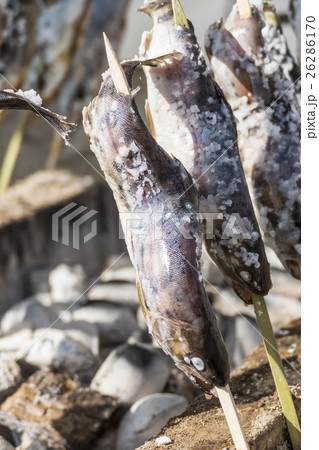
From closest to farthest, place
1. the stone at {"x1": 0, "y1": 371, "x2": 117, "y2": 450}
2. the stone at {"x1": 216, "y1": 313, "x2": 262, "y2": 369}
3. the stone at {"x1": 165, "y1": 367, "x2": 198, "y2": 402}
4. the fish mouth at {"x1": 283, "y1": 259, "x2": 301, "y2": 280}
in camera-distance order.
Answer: the fish mouth at {"x1": 283, "y1": 259, "x2": 301, "y2": 280} < the stone at {"x1": 0, "y1": 371, "x2": 117, "y2": 450} < the stone at {"x1": 165, "y1": 367, "x2": 198, "y2": 402} < the stone at {"x1": 216, "y1": 313, "x2": 262, "y2": 369}

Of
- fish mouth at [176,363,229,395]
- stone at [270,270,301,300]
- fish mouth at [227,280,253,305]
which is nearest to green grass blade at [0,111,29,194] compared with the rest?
stone at [270,270,301,300]

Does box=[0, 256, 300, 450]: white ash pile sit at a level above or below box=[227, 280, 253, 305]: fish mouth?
below

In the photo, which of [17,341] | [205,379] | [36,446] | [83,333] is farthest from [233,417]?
[17,341]

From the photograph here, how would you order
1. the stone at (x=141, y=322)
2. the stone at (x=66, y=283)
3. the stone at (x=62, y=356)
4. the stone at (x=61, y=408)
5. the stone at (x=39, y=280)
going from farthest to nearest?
the stone at (x=39, y=280) < the stone at (x=66, y=283) < the stone at (x=141, y=322) < the stone at (x=62, y=356) < the stone at (x=61, y=408)

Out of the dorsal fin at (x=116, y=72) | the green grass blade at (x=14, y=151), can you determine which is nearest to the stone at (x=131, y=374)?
the dorsal fin at (x=116, y=72)

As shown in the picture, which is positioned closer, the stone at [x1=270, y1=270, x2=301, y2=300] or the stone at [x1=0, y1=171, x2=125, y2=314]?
the stone at [x1=270, y1=270, x2=301, y2=300]

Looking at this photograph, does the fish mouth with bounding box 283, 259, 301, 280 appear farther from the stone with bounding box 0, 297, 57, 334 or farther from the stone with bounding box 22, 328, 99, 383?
the stone with bounding box 0, 297, 57, 334

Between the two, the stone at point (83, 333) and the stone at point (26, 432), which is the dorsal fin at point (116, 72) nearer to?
the stone at point (26, 432)
